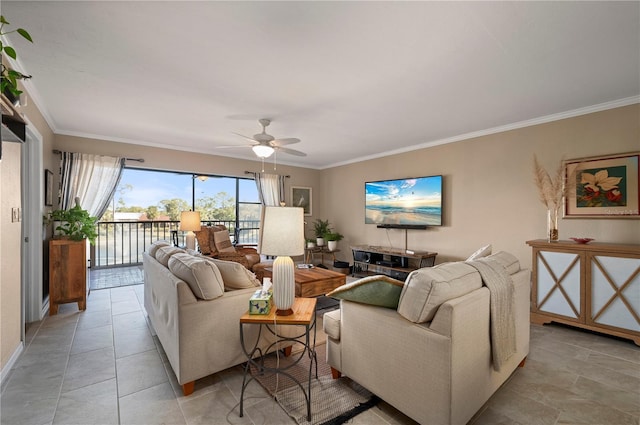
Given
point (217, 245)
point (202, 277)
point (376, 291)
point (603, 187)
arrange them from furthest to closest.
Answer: point (217, 245)
point (603, 187)
point (202, 277)
point (376, 291)

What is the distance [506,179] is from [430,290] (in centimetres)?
321

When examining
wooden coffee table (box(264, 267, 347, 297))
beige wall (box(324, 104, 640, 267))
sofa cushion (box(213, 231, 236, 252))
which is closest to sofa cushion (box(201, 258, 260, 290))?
wooden coffee table (box(264, 267, 347, 297))

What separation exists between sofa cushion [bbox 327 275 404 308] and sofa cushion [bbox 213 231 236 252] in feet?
10.9

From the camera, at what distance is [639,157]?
290 cm

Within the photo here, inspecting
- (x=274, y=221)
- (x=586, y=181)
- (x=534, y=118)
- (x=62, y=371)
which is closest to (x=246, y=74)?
(x=274, y=221)

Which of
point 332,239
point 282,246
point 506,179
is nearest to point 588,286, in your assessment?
point 506,179

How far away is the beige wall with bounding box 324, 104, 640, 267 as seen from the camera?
3100mm

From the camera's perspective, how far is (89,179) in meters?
4.36

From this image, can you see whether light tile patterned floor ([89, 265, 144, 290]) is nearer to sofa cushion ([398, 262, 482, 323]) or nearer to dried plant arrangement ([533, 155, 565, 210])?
sofa cushion ([398, 262, 482, 323])

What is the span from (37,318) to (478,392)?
4329mm

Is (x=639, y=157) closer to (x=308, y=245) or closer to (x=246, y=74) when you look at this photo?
(x=246, y=74)

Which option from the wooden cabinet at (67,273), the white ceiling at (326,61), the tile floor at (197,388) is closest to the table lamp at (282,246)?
the tile floor at (197,388)

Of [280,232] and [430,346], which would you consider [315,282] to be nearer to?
[280,232]

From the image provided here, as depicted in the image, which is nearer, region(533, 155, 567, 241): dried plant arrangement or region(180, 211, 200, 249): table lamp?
region(533, 155, 567, 241): dried plant arrangement
